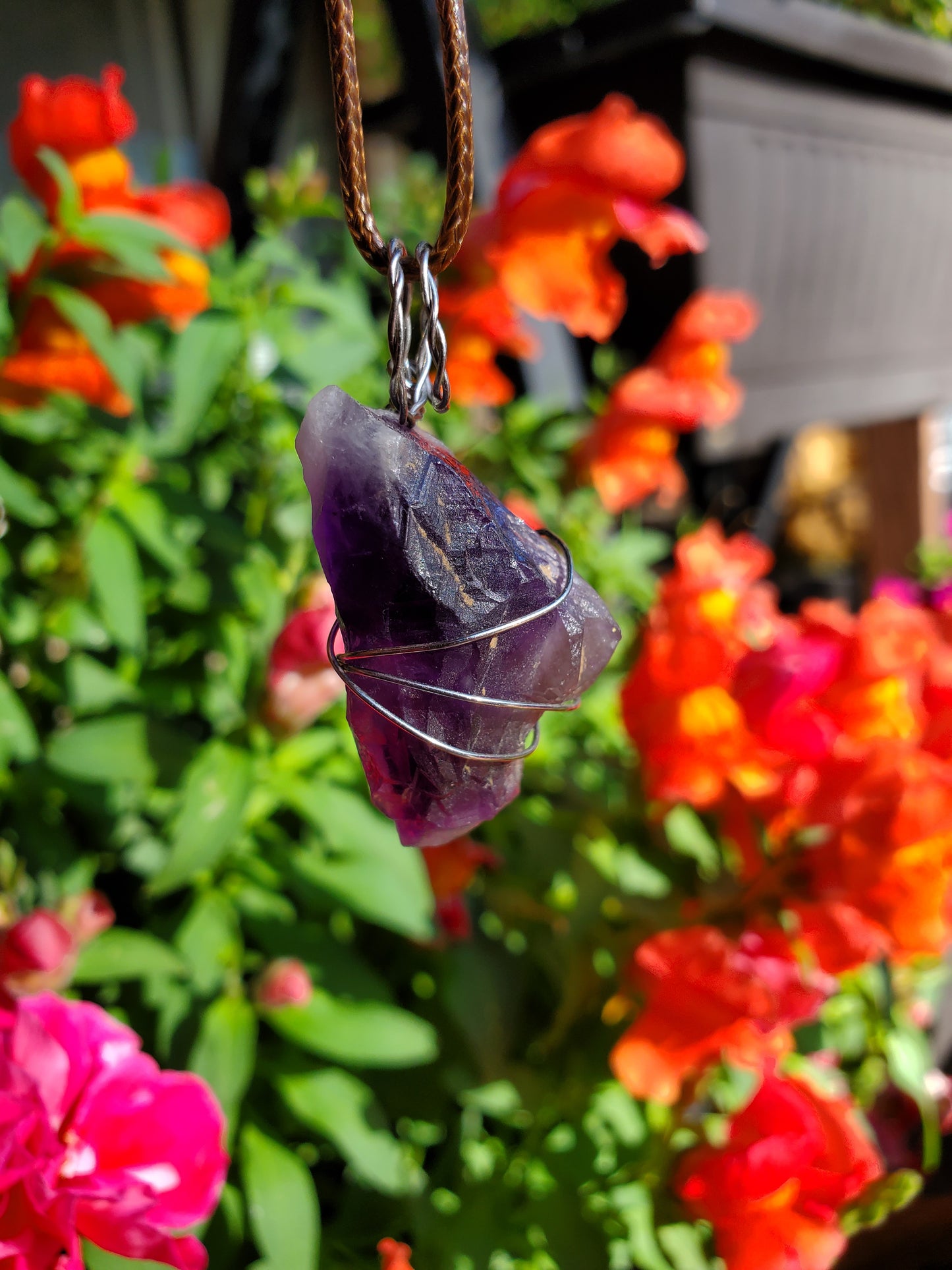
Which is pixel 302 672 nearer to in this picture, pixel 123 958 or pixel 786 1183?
pixel 123 958

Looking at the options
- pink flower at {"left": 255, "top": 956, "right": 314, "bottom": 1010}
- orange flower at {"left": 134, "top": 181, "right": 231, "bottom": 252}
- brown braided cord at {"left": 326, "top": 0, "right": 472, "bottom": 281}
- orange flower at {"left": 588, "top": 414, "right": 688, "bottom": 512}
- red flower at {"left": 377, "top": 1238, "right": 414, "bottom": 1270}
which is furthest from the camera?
orange flower at {"left": 588, "top": 414, "right": 688, "bottom": 512}

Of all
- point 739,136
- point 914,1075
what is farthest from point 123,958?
point 739,136

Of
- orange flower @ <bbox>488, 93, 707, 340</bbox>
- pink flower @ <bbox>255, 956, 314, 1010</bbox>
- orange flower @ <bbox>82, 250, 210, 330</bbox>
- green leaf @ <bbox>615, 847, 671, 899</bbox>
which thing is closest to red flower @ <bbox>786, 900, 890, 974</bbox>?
green leaf @ <bbox>615, 847, 671, 899</bbox>

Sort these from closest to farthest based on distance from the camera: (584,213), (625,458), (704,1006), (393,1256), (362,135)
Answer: (362,135) < (393,1256) < (704,1006) < (584,213) < (625,458)

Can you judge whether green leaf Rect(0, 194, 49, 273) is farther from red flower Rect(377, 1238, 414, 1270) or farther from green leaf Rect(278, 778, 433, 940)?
red flower Rect(377, 1238, 414, 1270)

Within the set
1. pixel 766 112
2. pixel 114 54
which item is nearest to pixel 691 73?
pixel 766 112
